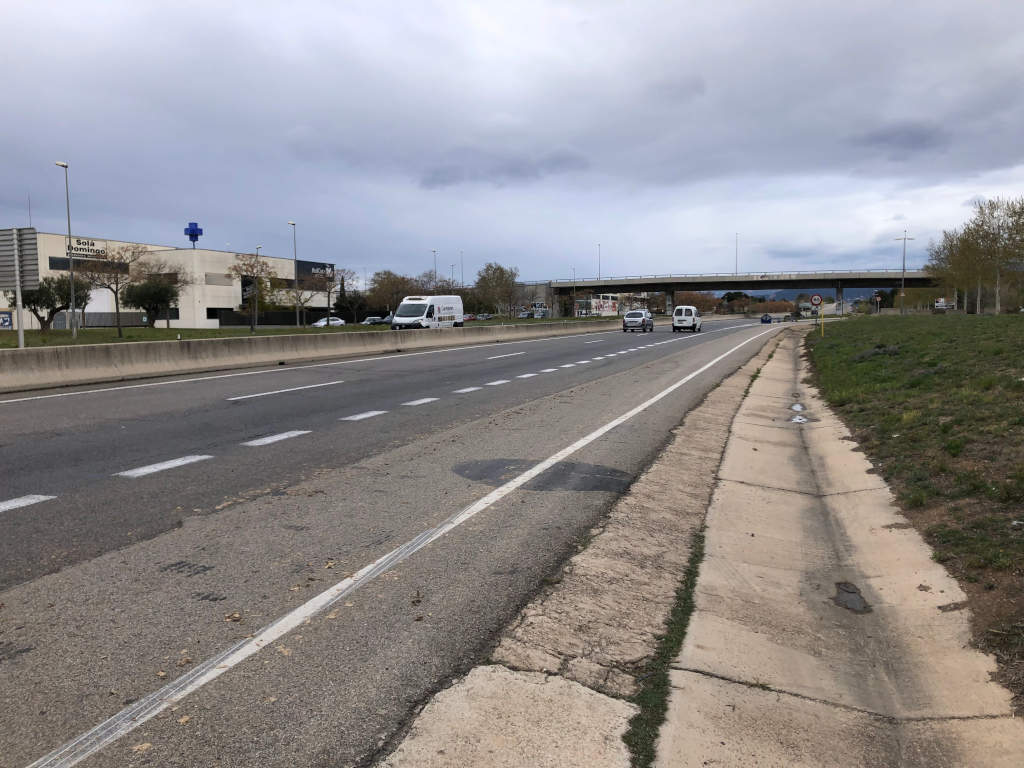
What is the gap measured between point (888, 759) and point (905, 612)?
189 centimetres

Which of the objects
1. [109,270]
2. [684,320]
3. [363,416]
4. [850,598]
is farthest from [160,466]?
[684,320]

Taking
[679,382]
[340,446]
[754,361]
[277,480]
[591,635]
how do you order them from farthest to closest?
[754,361] < [679,382] < [340,446] < [277,480] < [591,635]

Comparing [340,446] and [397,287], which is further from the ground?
[397,287]

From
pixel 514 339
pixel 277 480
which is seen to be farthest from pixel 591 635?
pixel 514 339

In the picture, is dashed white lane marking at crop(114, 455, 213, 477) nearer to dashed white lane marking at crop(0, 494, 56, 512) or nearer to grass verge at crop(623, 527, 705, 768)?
dashed white lane marking at crop(0, 494, 56, 512)

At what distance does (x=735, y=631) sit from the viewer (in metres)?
4.38

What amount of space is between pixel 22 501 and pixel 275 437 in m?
3.60

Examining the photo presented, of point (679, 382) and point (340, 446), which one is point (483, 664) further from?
point (679, 382)

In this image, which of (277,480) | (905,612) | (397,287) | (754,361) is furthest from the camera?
(397,287)

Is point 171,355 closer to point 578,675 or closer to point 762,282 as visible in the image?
point 578,675

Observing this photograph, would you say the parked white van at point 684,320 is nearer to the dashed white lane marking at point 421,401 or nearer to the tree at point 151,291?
the tree at point 151,291

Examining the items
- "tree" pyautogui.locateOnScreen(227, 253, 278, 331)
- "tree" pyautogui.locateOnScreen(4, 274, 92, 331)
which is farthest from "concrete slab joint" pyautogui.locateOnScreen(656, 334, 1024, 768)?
"tree" pyautogui.locateOnScreen(227, 253, 278, 331)

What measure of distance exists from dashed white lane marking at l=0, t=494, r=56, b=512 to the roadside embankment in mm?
4746

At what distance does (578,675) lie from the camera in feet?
12.3
